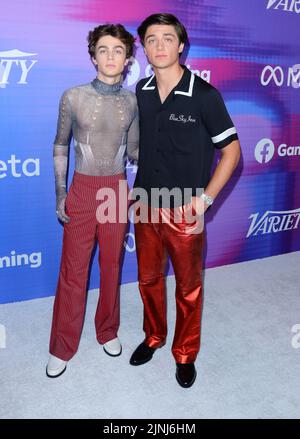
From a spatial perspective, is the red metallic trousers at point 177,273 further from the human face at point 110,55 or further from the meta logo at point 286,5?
the meta logo at point 286,5

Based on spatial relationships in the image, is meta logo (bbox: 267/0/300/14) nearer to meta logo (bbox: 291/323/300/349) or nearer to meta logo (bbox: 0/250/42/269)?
meta logo (bbox: 291/323/300/349)

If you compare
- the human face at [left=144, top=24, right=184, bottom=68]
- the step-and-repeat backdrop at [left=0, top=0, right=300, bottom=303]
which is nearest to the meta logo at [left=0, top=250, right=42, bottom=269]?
the step-and-repeat backdrop at [left=0, top=0, right=300, bottom=303]

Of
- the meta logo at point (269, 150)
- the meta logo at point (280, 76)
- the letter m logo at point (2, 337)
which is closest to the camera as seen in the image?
the letter m logo at point (2, 337)

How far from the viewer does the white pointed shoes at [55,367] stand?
7.89ft

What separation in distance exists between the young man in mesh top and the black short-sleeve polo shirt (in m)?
0.13

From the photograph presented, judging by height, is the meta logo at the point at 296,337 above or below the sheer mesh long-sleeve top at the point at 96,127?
below

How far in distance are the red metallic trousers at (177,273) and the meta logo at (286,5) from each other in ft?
7.64

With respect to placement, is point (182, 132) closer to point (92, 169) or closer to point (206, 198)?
point (206, 198)

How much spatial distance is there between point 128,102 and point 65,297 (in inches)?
42.0

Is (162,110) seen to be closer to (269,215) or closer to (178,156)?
(178,156)

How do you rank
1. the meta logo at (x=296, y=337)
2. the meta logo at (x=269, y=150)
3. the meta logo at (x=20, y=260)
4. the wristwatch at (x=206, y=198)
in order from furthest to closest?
1. the meta logo at (x=269, y=150)
2. the meta logo at (x=20, y=260)
3. the meta logo at (x=296, y=337)
4. the wristwatch at (x=206, y=198)

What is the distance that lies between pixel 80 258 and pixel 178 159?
724 mm

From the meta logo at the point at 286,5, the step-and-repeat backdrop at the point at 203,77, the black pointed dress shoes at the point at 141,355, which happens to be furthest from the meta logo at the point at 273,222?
the black pointed dress shoes at the point at 141,355

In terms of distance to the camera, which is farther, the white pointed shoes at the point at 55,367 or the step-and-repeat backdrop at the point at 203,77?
the step-and-repeat backdrop at the point at 203,77
